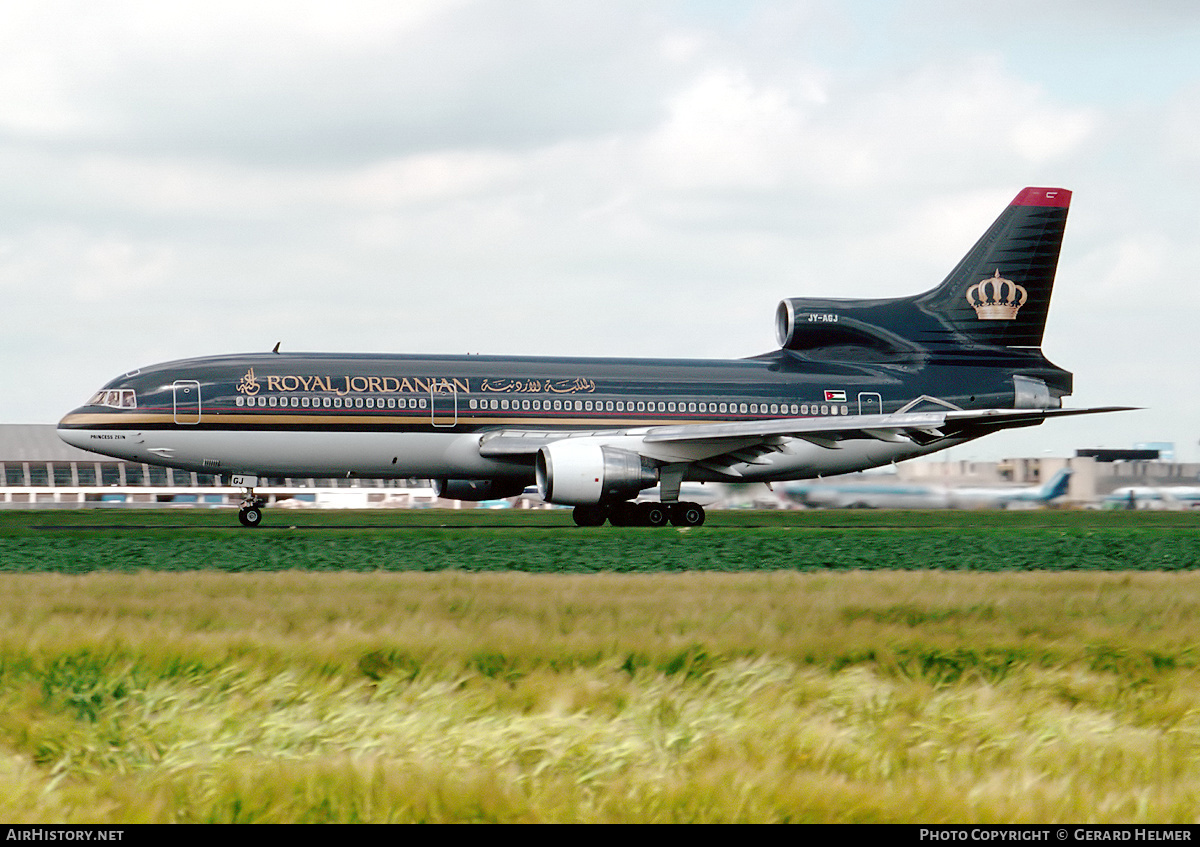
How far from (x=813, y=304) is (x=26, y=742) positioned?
33032mm

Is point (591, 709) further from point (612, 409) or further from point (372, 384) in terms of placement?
point (612, 409)

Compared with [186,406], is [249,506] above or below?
below

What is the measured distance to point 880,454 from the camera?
38.7 m

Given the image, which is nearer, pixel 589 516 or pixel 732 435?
pixel 732 435

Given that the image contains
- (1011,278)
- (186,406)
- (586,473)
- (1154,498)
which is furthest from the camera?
(1154,498)

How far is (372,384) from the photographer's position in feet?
109

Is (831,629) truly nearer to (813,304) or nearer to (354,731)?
(354,731)

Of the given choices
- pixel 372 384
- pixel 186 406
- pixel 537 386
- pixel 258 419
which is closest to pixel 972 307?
pixel 537 386

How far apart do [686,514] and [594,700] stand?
25.6 m

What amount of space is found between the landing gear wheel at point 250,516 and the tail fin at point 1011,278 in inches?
792

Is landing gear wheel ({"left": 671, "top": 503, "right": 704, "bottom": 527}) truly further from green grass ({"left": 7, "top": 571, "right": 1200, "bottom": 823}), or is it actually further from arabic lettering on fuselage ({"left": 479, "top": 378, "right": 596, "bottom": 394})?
green grass ({"left": 7, "top": 571, "right": 1200, "bottom": 823})

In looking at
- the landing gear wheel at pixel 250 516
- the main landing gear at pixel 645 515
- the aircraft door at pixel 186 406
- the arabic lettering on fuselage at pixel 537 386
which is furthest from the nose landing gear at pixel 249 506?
the main landing gear at pixel 645 515

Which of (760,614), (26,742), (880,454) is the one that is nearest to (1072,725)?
(760,614)

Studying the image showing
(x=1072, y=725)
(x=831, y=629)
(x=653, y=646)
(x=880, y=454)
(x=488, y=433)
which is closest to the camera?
(x=1072, y=725)
